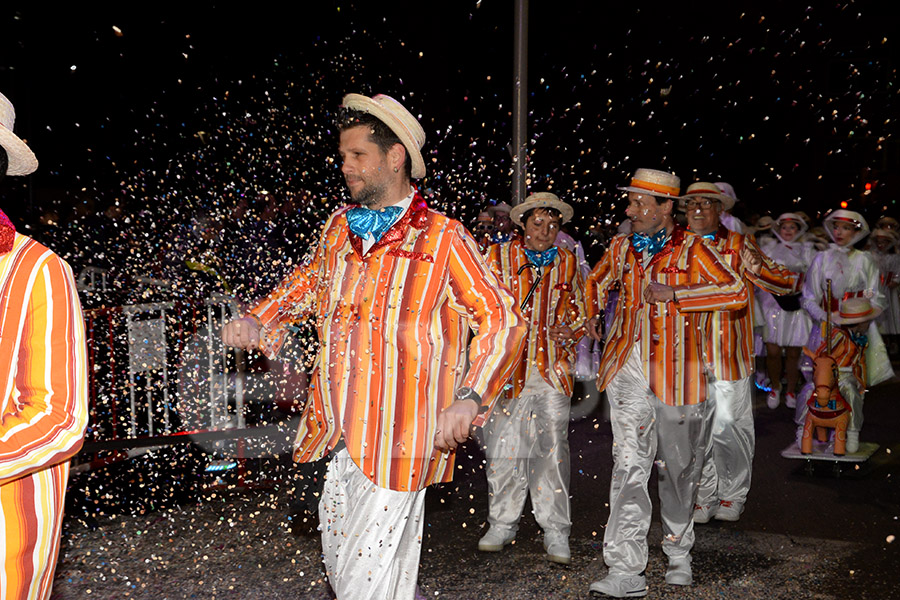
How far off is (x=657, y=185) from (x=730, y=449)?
7.28ft

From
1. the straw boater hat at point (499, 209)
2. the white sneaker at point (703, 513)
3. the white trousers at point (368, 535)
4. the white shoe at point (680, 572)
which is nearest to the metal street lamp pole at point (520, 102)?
the straw boater hat at point (499, 209)

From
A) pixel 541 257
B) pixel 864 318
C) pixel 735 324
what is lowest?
pixel 735 324

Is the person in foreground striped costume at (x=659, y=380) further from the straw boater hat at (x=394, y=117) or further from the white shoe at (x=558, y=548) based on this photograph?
the straw boater hat at (x=394, y=117)

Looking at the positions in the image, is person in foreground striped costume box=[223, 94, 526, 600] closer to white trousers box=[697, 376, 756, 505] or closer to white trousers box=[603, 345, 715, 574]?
white trousers box=[603, 345, 715, 574]

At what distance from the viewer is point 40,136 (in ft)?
49.4

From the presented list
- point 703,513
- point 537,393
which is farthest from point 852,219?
point 537,393

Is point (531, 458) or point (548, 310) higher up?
point (548, 310)

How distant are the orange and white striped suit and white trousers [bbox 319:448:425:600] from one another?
122 centimetres

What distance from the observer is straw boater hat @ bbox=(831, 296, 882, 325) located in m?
7.97

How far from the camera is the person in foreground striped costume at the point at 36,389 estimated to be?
1.84 m

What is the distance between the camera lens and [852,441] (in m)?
8.05

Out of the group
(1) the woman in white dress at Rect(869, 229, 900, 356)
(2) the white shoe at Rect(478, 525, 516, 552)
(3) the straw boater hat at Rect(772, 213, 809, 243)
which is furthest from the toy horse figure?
(1) the woman in white dress at Rect(869, 229, 900, 356)

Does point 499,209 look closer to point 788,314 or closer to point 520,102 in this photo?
point 520,102

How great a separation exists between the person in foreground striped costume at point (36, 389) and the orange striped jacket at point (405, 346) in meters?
1.23
